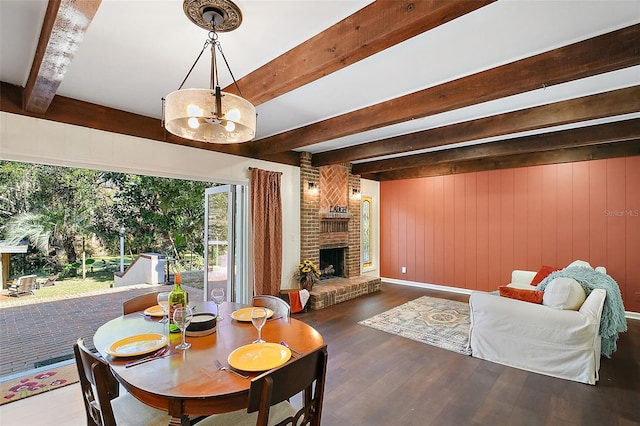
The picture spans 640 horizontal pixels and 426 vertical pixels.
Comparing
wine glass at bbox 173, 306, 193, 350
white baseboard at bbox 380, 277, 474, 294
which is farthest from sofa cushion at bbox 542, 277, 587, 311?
wine glass at bbox 173, 306, 193, 350

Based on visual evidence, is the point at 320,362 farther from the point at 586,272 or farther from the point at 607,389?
the point at 586,272

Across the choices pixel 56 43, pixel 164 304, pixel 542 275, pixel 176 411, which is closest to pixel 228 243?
pixel 164 304

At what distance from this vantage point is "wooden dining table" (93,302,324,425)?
1.26 meters

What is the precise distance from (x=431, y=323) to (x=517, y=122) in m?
2.85

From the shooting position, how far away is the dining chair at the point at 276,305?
2286 mm

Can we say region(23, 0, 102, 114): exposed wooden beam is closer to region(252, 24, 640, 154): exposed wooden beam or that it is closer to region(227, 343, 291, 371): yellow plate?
region(227, 343, 291, 371): yellow plate

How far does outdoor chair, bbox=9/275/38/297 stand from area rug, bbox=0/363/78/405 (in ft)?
14.9

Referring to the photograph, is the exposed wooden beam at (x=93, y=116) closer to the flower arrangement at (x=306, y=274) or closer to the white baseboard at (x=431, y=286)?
the flower arrangement at (x=306, y=274)

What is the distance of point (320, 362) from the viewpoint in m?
1.41

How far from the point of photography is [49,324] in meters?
4.47

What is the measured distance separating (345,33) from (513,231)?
5.42 metres

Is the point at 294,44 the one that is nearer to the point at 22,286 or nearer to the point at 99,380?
the point at 99,380

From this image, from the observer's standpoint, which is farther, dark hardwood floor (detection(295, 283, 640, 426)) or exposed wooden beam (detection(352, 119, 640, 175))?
exposed wooden beam (detection(352, 119, 640, 175))

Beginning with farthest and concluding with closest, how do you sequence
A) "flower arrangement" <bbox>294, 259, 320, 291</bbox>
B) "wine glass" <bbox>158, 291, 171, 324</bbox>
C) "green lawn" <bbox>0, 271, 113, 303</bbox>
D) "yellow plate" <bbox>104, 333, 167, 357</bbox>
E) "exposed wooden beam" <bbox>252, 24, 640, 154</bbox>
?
"green lawn" <bbox>0, 271, 113, 303</bbox>, "flower arrangement" <bbox>294, 259, 320, 291</bbox>, "wine glass" <bbox>158, 291, 171, 324</bbox>, "exposed wooden beam" <bbox>252, 24, 640, 154</bbox>, "yellow plate" <bbox>104, 333, 167, 357</bbox>
